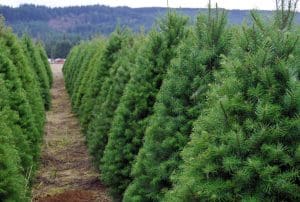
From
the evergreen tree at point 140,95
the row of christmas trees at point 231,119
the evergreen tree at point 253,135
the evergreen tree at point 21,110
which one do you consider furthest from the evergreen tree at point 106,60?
the evergreen tree at point 253,135

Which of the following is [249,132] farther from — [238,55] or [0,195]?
[0,195]

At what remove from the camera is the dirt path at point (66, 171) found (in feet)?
36.4

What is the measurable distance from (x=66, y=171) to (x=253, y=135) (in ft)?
35.2

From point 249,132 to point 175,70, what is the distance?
2300mm

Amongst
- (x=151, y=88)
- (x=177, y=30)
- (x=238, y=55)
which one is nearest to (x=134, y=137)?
(x=151, y=88)

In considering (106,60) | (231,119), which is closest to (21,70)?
(106,60)

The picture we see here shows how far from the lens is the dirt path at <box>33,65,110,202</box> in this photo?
36.4ft

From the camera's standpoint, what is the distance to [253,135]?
349 cm

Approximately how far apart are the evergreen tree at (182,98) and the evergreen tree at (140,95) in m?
1.63

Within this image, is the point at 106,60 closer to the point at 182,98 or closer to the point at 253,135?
the point at 182,98

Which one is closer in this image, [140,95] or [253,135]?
[253,135]

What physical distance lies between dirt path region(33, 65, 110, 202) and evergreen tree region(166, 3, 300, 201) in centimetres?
738

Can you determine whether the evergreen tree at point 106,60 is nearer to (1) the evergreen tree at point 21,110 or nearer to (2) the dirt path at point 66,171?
(2) the dirt path at point 66,171

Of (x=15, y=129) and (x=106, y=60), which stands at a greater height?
(x=106, y=60)
